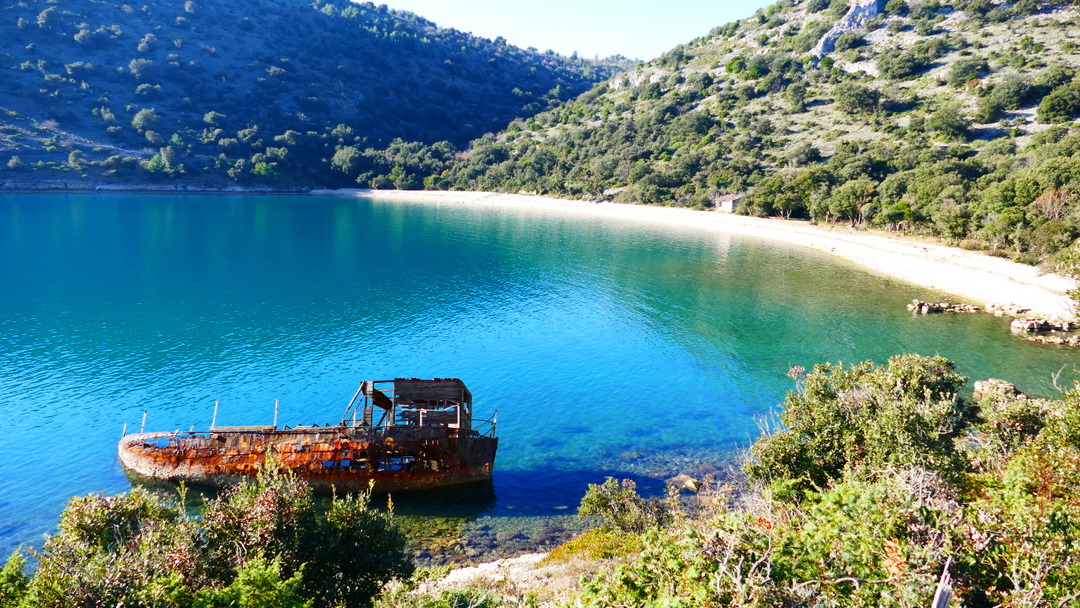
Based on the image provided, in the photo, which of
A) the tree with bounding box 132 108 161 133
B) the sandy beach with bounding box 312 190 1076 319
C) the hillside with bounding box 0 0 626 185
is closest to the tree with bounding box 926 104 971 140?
the sandy beach with bounding box 312 190 1076 319

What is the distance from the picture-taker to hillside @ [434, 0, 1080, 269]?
→ 79500mm

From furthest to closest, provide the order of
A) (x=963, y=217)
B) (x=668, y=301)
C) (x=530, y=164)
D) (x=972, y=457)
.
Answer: (x=530, y=164), (x=963, y=217), (x=668, y=301), (x=972, y=457)

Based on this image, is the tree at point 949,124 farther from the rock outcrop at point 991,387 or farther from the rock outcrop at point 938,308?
the rock outcrop at point 991,387

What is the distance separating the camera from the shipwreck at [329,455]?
2581 centimetres

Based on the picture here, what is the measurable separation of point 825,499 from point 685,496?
14.6 metres

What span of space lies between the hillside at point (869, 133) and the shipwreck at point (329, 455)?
73.9m

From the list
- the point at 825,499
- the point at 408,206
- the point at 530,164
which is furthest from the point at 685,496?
the point at 530,164

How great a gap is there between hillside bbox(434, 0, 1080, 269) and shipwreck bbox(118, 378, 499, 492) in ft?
243

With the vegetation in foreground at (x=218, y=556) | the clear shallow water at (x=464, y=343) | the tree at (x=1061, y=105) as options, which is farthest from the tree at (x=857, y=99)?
the vegetation in foreground at (x=218, y=556)

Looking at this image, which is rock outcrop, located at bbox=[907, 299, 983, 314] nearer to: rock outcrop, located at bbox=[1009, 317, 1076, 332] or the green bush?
rock outcrop, located at bbox=[1009, 317, 1076, 332]

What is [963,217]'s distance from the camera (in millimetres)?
75625

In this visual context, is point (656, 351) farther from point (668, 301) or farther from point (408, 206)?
point (408, 206)

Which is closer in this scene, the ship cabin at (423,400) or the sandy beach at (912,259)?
the ship cabin at (423,400)

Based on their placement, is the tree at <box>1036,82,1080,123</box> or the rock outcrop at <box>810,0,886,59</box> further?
the rock outcrop at <box>810,0,886,59</box>
